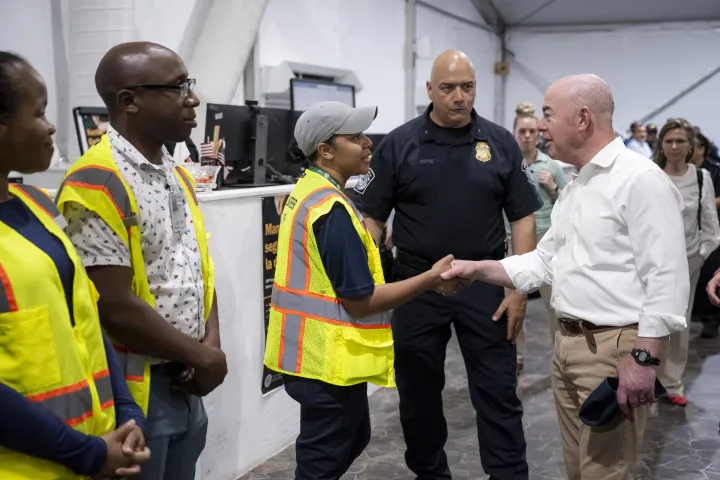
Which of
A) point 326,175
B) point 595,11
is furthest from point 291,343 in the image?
point 595,11

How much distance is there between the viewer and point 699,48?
11547 mm

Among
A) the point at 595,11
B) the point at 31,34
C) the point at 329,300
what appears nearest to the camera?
the point at 329,300

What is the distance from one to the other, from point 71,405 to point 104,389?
11 cm

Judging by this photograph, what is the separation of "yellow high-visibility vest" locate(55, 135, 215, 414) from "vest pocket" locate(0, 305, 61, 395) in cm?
37

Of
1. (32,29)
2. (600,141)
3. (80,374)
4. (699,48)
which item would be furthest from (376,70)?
(80,374)

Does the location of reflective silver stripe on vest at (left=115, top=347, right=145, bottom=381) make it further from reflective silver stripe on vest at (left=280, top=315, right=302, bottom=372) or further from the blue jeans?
reflective silver stripe on vest at (left=280, top=315, right=302, bottom=372)

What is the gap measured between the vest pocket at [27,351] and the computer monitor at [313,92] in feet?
17.4

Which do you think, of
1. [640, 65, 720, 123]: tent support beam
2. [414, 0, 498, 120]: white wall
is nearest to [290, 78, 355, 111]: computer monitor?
[414, 0, 498, 120]: white wall

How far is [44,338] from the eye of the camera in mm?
1252

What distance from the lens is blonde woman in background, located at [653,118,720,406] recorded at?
4.28m

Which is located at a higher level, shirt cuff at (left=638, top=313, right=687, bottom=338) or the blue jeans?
shirt cuff at (left=638, top=313, right=687, bottom=338)

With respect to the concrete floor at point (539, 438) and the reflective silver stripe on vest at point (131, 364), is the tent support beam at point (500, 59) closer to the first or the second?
the concrete floor at point (539, 438)

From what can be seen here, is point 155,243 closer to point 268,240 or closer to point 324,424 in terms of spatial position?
point 324,424

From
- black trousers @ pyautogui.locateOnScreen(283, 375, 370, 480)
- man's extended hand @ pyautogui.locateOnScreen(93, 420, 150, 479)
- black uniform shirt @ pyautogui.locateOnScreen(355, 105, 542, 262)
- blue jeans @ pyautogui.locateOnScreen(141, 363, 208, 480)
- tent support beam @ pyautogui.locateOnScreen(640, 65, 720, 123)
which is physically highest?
tent support beam @ pyautogui.locateOnScreen(640, 65, 720, 123)
